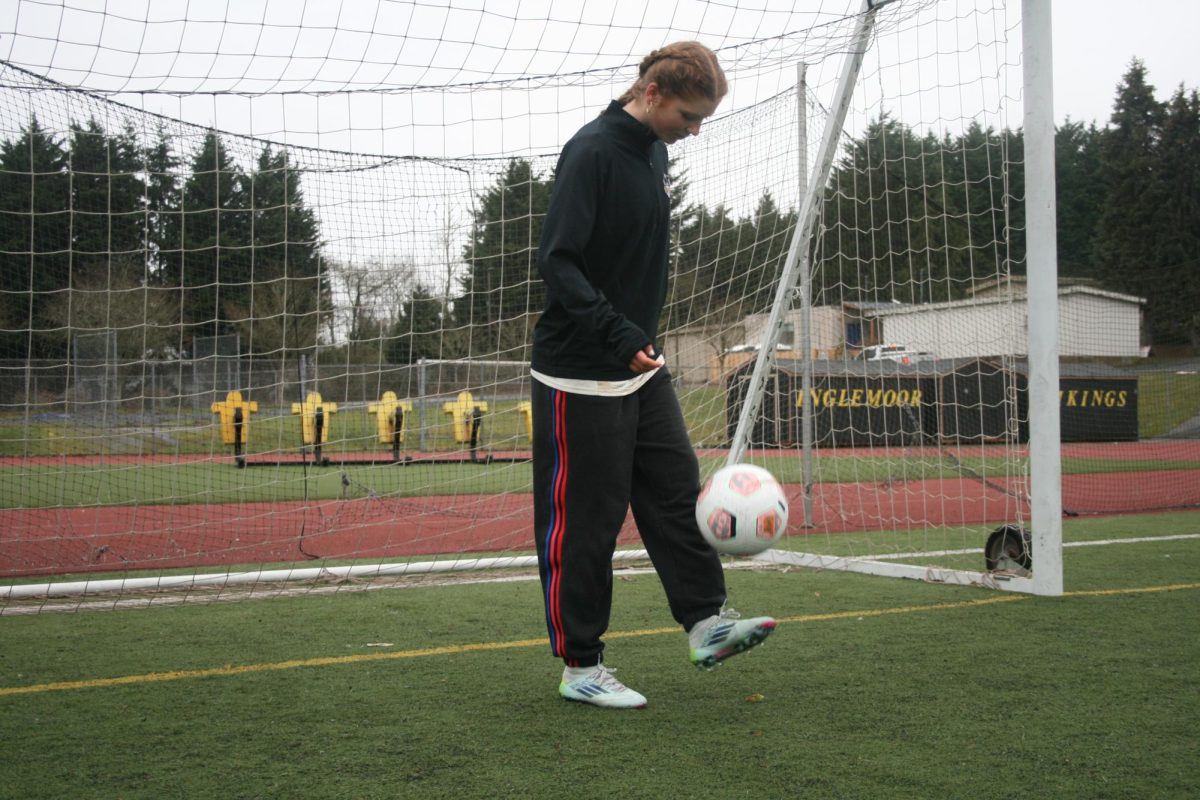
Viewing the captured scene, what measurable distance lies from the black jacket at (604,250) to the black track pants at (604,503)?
0.15 m

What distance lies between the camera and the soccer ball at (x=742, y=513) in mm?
3279

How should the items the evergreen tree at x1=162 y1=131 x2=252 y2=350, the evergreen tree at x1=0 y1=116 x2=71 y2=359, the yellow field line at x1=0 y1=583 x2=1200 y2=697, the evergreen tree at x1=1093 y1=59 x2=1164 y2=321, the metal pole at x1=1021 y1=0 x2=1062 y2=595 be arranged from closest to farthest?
the yellow field line at x1=0 y1=583 x2=1200 y2=697 < the metal pole at x1=1021 y1=0 x2=1062 y2=595 < the evergreen tree at x1=0 y1=116 x2=71 y2=359 < the evergreen tree at x1=162 y1=131 x2=252 y2=350 < the evergreen tree at x1=1093 y1=59 x2=1164 y2=321

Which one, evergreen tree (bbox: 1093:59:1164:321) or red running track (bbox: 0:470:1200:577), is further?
evergreen tree (bbox: 1093:59:1164:321)

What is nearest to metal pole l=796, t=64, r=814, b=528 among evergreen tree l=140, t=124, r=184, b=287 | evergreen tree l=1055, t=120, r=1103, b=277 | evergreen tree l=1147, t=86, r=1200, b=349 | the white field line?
the white field line

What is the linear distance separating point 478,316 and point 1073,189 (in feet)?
179

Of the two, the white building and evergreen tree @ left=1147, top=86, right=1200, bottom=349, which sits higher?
evergreen tree @ left=1147, top=86, right=1200, bottom=349

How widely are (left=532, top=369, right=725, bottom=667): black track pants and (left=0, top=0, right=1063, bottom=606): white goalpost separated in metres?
2.54

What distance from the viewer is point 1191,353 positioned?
22531mm

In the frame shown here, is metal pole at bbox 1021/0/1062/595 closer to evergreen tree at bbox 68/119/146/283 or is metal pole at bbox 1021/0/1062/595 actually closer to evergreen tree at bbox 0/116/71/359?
evergreen tree at bbox 68/119/146/283

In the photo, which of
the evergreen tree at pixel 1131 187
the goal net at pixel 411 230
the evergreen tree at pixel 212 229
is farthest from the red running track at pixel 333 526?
the evergreen tree at pixel 1131 187

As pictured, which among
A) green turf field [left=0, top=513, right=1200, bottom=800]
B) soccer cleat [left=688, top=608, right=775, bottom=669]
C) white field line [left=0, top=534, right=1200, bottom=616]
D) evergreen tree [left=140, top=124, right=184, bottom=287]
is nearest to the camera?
green turf field [left=0, top=513, right=1200, bottom=800]

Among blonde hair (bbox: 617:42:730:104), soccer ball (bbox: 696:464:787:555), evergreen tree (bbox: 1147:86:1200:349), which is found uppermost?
evergreen tree (bbox: 1147:86:1200:349)

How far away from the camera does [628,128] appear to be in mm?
3225

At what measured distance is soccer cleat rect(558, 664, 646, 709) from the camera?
129 inches
